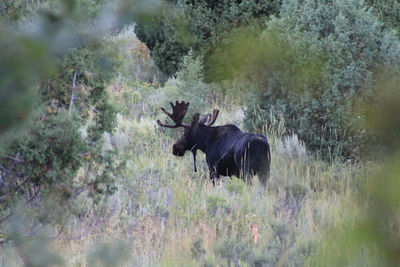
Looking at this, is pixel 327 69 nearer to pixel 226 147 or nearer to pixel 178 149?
pixel 226 147

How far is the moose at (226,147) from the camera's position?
7.74 m

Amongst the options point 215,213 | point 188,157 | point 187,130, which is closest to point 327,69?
point 187,130

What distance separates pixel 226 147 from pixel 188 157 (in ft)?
6.28

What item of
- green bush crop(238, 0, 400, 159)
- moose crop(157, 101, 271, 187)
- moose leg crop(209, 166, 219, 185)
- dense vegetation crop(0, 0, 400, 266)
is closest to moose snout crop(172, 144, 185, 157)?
moose crop(157, 101, 271, 187)

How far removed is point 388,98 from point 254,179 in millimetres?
6507

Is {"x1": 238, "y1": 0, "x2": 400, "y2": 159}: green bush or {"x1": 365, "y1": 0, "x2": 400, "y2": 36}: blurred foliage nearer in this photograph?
{"x1": 238, "y1": 0, "x2": 400, "y2": 159}: green bush

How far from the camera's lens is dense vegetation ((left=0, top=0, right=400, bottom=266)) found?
1733 millimetres

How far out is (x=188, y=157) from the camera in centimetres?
1024

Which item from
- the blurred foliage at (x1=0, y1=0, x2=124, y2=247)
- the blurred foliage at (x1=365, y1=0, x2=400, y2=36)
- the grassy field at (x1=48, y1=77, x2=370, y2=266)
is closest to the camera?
the blurred foliage at (x1=0, y1=0, x2=124, y2=247)

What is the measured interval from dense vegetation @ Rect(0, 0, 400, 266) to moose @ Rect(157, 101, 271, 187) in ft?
0.75

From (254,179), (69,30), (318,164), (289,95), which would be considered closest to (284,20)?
(289,95)

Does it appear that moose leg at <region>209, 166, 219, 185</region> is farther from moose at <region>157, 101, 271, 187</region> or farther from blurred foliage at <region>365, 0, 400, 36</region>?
blurred foliage at <region>365, 0, 400, 36</region>

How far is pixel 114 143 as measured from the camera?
1132 centimetres

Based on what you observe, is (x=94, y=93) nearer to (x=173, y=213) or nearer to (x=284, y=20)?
(x=173, y=213)
